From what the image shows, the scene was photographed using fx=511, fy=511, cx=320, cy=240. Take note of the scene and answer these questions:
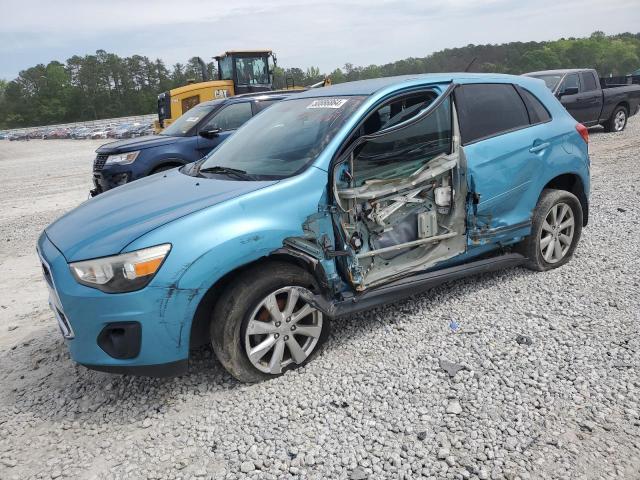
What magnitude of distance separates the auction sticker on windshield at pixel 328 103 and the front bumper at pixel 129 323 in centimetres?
178

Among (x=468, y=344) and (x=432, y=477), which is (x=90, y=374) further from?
(x=468, y=344)

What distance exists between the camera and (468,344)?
137 inches

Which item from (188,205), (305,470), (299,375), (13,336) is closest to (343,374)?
(299,375)

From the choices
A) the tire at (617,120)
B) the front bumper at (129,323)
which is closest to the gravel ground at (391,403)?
the front bumper at (129,323)

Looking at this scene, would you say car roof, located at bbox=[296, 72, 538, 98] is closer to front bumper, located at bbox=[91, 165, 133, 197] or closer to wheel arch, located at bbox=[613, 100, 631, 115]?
front bumper, located at bbox=[91, 165, 133, 197]

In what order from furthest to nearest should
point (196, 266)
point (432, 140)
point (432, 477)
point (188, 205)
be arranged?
point (432, 140) < point (188, 205) < point (196, 266) < point (432, 477)

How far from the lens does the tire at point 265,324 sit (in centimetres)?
Answer: 298

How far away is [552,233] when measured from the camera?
4586mm

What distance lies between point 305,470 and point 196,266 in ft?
3.90

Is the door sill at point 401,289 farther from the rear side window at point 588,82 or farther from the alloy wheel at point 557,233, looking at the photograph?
the rear side window at point 588,82

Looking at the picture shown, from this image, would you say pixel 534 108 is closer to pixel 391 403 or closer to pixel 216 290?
pixel 391 403

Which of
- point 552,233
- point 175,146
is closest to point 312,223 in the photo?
point 552,233

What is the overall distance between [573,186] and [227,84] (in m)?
12.4

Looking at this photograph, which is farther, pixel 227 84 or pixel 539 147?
pixel 227 84
